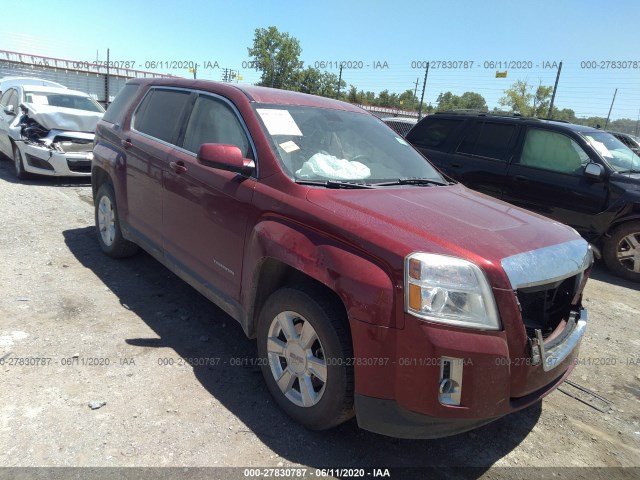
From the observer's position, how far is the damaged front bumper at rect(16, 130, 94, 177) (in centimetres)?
810

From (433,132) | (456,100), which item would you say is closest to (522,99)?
(456,100)

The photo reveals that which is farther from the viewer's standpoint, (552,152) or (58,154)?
(58,154)

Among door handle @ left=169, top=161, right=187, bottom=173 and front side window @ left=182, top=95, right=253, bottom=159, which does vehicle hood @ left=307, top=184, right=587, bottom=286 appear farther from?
door handle @ left=169, top=161, right=187, bottom=173

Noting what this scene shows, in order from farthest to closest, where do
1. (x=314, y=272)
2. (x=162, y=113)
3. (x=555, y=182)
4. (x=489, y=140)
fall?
(x=489, y=140), (x=555, y=182), (x=162, y=113), (x=314, y=272)

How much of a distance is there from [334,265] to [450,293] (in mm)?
566

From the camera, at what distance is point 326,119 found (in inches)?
137

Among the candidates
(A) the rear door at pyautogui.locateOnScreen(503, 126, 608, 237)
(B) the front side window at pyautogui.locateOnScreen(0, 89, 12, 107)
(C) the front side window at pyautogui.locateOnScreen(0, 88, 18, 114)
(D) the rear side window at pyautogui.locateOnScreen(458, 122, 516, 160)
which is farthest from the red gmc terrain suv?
(B) the front side window at pyautogui.locateOnScreen(0, 89, 12, 107)

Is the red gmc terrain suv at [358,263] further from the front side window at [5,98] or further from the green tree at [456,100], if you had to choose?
the green tree at [456,100]

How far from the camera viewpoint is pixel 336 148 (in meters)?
3.27

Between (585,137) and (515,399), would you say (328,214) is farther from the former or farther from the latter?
(585,137)

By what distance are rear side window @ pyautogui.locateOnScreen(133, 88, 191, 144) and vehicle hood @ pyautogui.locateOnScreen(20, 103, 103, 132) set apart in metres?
5.20

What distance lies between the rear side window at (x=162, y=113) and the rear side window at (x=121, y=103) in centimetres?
34

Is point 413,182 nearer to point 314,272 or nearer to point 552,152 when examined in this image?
point 314,272

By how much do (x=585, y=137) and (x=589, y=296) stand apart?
2.31 metres
